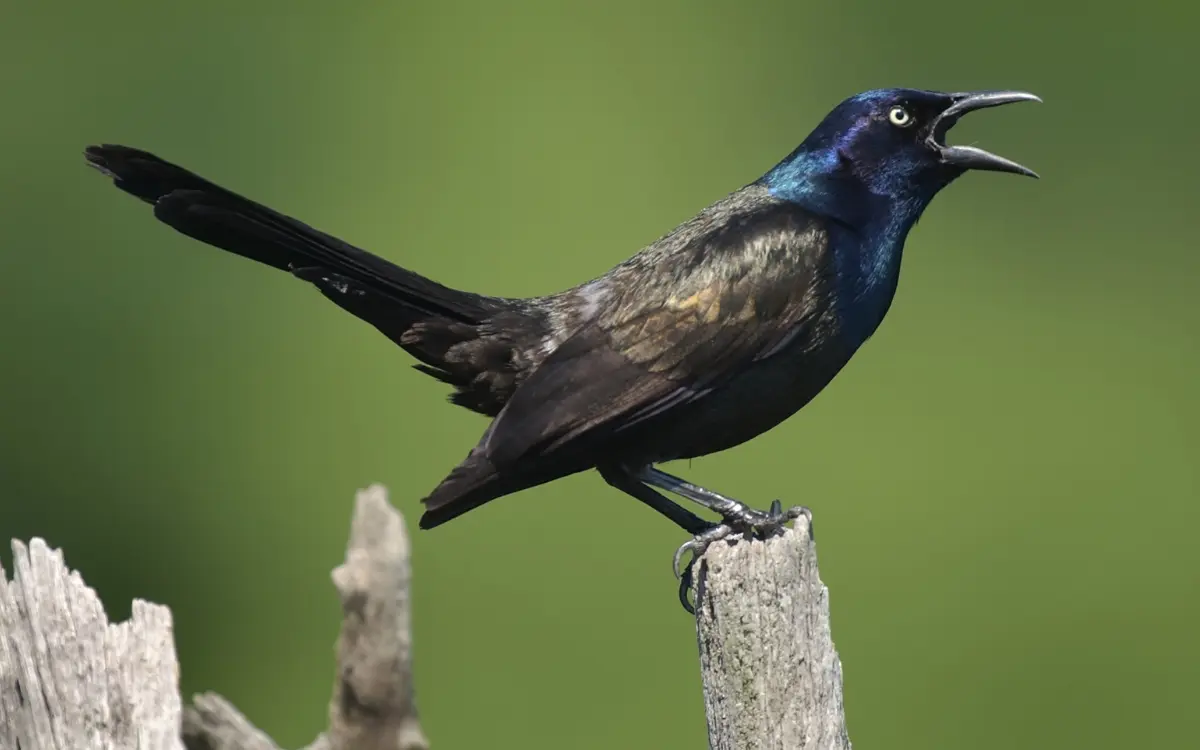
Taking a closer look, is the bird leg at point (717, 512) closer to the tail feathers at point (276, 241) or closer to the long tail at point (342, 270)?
the long tail at point (342, 270)

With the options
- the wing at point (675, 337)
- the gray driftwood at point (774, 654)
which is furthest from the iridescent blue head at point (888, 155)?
the gray driftwood at point (774, 654)

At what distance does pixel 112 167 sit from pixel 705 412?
148 centimetres

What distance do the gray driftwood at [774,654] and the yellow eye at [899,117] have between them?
1.46m

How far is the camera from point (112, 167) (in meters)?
3.45

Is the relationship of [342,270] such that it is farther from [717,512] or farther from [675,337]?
[717,512]

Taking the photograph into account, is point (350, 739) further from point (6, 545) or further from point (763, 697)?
point (6, 545)

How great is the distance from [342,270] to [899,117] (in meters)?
1.50

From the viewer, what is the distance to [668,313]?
371cm

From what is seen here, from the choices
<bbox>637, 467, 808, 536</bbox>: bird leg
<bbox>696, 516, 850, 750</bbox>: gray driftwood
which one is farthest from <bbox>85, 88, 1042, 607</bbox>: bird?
<bbox>696, 516, 850, 750</bbox>: gray driftwood

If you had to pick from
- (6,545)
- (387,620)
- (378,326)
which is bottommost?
(387,620)

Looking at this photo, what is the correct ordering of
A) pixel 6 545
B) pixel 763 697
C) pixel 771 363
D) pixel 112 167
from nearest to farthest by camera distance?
pixel 763 697
pixel 112 167
pixel 771 363
pixel 6 545

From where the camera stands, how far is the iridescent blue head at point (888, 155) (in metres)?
3.96

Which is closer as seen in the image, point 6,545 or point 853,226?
point 853,226

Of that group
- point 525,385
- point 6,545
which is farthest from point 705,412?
point 6,545
